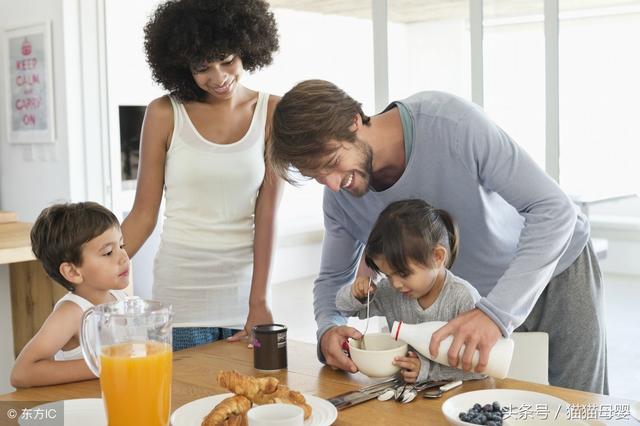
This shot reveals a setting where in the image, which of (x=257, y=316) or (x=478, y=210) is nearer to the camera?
(x=478, y=210)

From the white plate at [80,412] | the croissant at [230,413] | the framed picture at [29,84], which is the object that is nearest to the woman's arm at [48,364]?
the white plate at [80,412]

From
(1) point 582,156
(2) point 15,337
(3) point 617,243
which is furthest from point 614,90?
(2) point 15,337

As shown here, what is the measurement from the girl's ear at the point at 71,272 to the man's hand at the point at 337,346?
1.80 ft

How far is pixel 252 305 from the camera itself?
1942 mm

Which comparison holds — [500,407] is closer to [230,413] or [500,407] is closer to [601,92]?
[230,413]

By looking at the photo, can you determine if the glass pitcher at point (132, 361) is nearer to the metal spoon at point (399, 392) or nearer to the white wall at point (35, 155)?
the metal spoon at point (399, 392)

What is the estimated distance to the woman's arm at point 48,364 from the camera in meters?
1.46

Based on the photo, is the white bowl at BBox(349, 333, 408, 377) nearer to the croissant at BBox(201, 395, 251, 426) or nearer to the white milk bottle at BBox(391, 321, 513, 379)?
the white milk bottle at BBox(391, 321, 513, 379)

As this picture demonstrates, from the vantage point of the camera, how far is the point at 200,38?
74.6 inches

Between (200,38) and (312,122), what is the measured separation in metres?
0.55

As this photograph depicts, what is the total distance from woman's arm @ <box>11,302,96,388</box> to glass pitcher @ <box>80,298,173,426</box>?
0.35 m

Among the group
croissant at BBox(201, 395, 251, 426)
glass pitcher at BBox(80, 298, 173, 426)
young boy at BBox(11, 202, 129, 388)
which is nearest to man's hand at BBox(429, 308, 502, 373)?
croissant at BBox(201, 395, 251, 426)

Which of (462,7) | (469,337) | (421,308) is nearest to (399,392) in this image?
(469,337)

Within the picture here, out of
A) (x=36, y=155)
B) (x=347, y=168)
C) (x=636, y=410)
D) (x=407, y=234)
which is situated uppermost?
(x=36, y=155)
